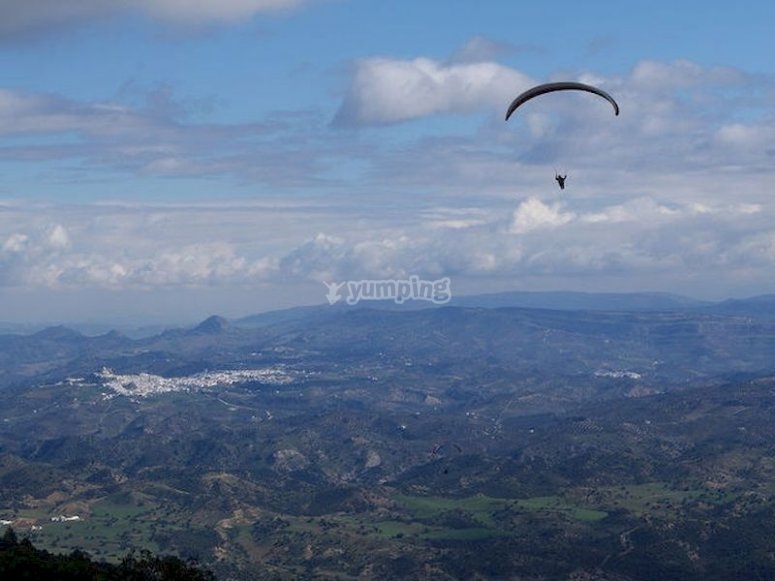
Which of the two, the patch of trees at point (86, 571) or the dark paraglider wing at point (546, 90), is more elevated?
the dark paraglider wing at point (546, 90)

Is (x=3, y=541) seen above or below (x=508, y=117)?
below

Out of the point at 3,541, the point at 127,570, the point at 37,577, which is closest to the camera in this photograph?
the point at 37,577

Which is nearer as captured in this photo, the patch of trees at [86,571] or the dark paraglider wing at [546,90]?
Result: the dark paraglider wing at [546,90]

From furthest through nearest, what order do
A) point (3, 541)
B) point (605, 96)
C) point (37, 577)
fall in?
point (3, 541) < point (37, 577) < point (605, 96)

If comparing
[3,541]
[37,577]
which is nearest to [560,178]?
[37,577]

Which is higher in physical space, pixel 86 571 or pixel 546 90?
pixel 546 90

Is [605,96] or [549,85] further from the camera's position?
[549,85]

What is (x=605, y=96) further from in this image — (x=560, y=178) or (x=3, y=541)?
(x=3, y=541)

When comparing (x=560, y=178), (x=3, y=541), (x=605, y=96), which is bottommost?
(x=3, y=541)

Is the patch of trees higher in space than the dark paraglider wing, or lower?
lower

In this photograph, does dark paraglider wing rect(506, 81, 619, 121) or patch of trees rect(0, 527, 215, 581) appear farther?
patch of trees rect(0, 527, 215, 581)

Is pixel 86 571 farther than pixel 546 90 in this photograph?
Yes
